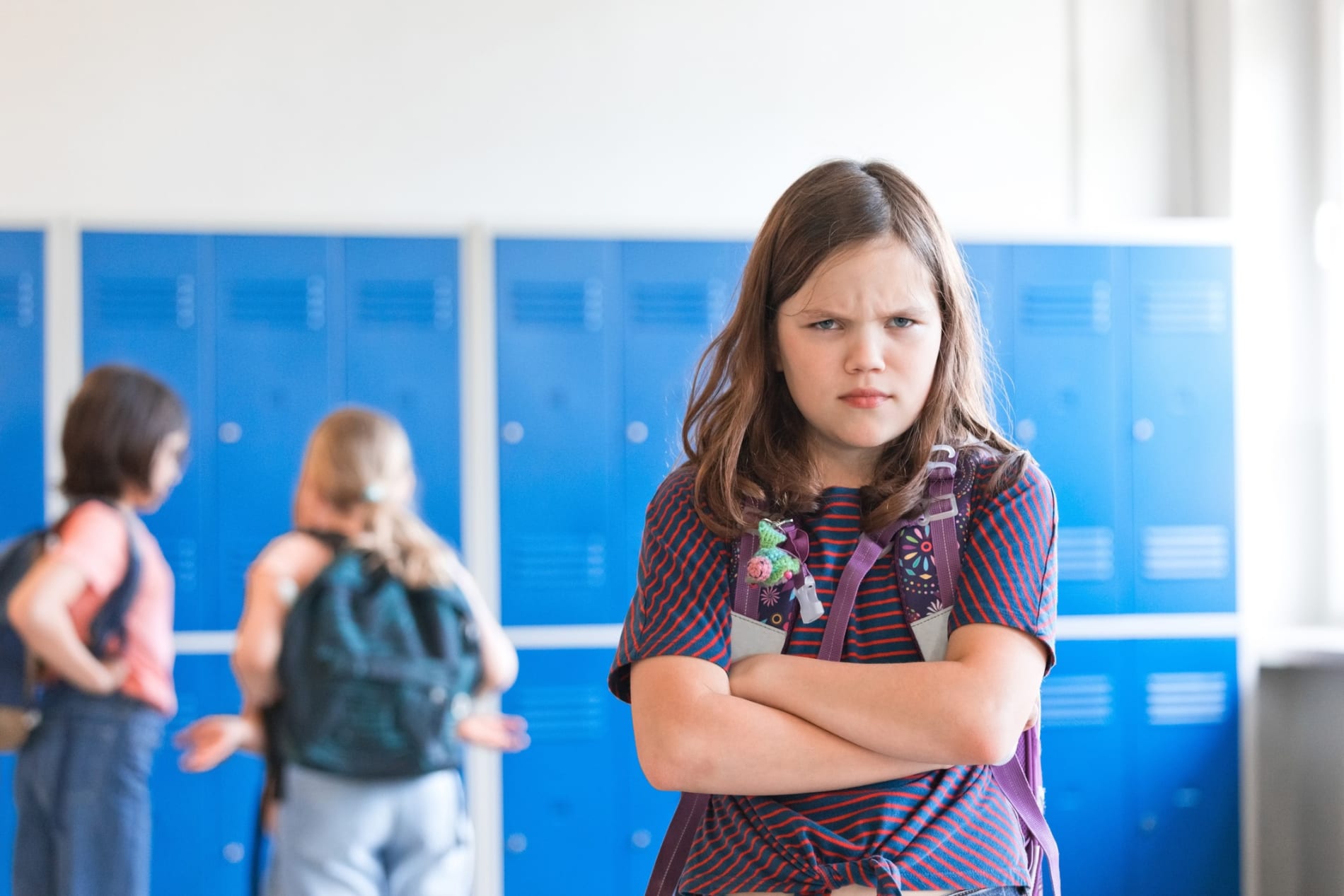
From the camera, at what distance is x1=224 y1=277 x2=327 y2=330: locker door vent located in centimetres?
292

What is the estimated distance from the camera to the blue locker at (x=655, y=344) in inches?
118

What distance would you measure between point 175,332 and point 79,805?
106 cm

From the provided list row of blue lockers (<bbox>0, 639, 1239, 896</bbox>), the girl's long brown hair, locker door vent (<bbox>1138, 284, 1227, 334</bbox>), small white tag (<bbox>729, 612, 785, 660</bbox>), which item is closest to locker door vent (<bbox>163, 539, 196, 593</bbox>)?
row of blue lockers (<bbox>0, 639, 1239, 896</bbox>)

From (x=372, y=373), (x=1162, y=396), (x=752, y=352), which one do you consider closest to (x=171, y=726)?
(x=372, y=373)

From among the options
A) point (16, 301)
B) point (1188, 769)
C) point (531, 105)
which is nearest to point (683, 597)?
point (16, 301)

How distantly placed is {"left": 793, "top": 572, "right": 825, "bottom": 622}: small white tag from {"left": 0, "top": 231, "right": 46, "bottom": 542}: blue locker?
241cm

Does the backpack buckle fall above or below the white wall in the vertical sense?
below

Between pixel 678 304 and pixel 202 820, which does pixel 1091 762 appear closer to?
pixel 678 304

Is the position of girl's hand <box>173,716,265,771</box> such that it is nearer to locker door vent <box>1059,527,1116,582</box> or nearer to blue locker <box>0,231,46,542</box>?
blue locker <box>0,231,46,542</box>

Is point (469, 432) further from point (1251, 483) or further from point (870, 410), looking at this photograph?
point (1251, 483)

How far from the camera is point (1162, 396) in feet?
10.4

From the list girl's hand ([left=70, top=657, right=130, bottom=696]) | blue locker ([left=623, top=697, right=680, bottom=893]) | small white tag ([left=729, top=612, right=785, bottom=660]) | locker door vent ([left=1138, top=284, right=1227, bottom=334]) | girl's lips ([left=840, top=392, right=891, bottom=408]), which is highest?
locker door vent ([left=1138, top=284, right=1227, bottom=334])

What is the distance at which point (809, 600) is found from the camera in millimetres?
1009

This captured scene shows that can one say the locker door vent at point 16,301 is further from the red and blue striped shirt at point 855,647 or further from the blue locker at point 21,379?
the red and blue striped shirt at point 855,647
